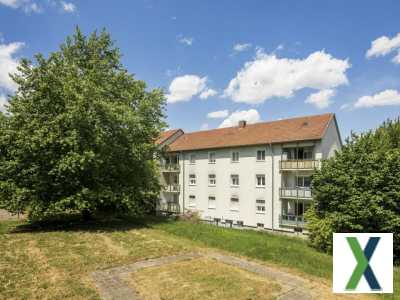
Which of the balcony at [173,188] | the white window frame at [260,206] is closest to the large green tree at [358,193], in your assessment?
the white window frame at [260,206]

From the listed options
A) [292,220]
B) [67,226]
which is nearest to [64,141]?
[67,226]

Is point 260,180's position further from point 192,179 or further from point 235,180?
point 192,179

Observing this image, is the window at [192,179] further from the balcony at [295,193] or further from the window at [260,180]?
→ the balcony at [295,193]

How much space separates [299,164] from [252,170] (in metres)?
5.06

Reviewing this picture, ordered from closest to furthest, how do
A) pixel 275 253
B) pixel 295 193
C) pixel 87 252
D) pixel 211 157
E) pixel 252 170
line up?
1. pixel 87 252
2. pixel 275 253
3. pixel 295 193
4. pixel 252 170
5. pixel 211 157

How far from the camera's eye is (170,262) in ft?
35.4

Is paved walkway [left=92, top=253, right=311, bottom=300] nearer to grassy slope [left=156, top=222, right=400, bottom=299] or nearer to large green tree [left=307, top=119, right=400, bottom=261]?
grassy slope [left=156, top=222, right=400, bottom=299]

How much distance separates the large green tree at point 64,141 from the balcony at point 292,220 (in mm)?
13514

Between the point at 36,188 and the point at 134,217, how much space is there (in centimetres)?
994

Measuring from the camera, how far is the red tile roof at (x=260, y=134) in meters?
23.4

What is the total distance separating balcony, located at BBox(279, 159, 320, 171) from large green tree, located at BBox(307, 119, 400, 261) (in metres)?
4.90

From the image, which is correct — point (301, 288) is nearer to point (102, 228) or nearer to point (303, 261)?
point (303, 261)

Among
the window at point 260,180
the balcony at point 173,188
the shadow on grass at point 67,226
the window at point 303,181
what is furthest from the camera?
the balcony at point 173,188

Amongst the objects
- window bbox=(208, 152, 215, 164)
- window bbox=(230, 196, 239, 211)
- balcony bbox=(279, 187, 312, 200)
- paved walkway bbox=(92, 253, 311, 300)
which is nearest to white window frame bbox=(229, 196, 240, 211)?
window bbox=(230, 196, 239, 211)
